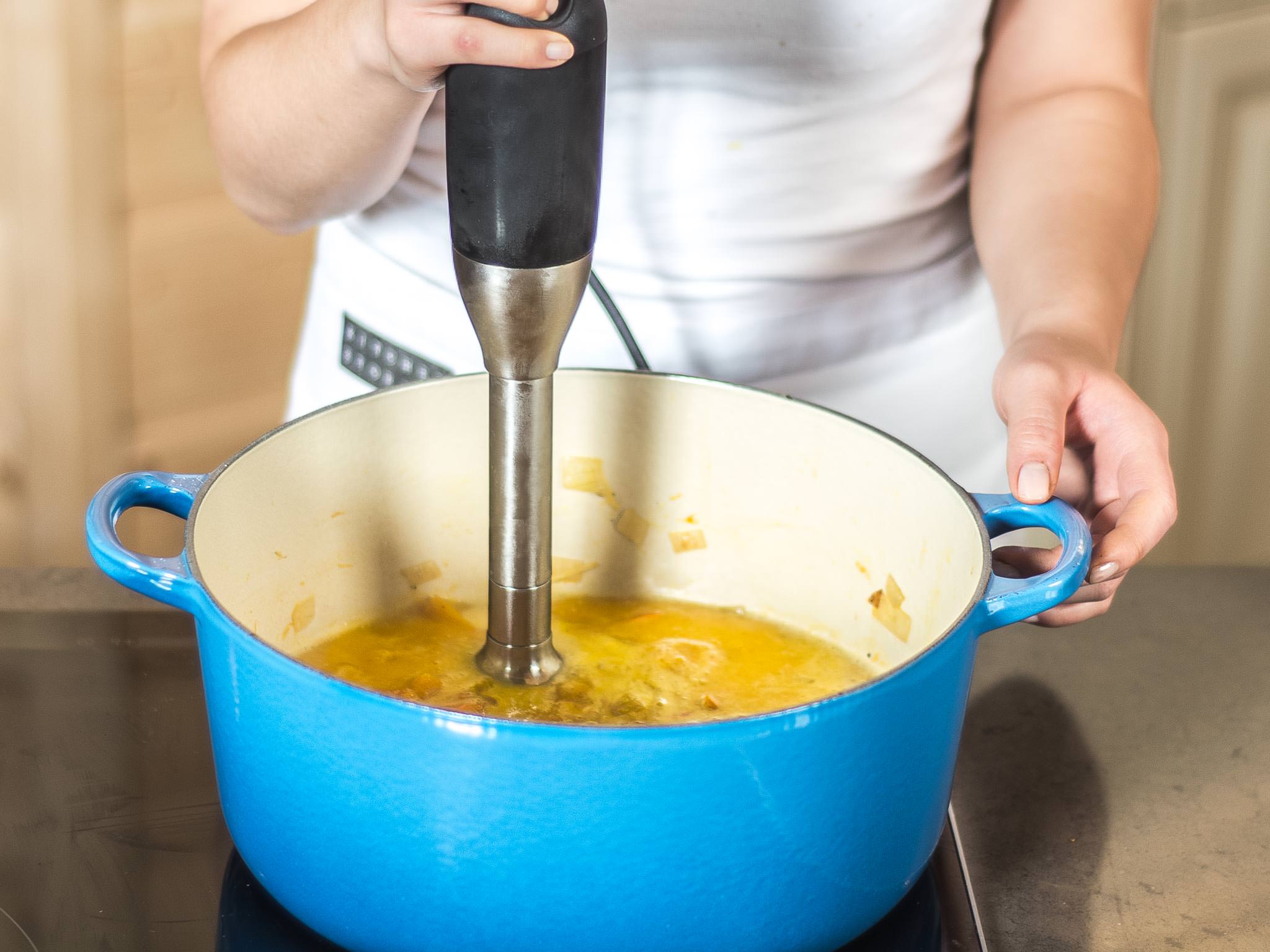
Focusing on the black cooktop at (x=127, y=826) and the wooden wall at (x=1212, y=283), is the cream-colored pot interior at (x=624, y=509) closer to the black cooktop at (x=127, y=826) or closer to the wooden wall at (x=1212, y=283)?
the black cooktop at (x=127, y=826)

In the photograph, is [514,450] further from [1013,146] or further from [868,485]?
[1013,146]

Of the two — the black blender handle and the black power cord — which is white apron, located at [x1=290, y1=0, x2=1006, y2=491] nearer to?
the black power cord

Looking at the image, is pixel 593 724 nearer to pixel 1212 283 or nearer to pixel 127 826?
pixel 127 826

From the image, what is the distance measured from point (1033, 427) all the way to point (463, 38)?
295mm

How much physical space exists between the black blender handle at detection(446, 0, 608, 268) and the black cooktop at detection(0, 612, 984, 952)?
0.85 feet

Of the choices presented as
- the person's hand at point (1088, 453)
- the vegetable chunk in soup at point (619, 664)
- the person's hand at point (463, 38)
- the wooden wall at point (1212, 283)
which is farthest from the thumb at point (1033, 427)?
the wooden wall at point (1212, 283)

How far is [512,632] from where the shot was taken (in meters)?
0.58

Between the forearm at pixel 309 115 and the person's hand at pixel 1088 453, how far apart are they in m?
0.30

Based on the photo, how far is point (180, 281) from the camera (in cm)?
162

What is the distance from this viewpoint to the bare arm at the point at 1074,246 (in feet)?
1.93

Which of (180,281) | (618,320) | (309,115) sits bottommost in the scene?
(180,281)

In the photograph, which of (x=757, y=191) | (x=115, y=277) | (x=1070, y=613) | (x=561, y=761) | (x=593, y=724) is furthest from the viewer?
(x=115, y=277)

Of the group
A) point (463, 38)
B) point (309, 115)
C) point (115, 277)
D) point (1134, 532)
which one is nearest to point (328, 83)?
point (309, 115)

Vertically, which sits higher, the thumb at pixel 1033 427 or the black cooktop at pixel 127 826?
the thumb at pixel 1033 427
